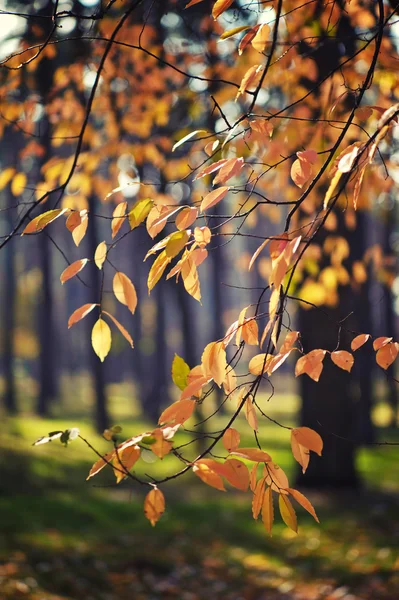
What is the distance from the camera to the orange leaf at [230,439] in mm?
1868

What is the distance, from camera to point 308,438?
180 centimetres

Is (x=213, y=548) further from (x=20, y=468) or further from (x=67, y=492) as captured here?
(x=20, y=468)

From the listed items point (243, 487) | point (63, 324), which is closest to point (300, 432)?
→ point (243, 487)

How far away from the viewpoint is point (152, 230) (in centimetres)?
182

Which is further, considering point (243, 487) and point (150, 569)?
point (150, 569)

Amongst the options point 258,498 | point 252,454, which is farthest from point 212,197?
point 258,498

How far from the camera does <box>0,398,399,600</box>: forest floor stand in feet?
17.4

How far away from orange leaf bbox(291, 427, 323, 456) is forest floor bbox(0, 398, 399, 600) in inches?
83.9

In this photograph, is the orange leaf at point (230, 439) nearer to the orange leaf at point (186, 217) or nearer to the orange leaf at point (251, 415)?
the orange leaf at point (251, 415)

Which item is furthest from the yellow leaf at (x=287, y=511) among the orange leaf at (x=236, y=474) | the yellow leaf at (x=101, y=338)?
the yellow leaf at (x=101, y=338)

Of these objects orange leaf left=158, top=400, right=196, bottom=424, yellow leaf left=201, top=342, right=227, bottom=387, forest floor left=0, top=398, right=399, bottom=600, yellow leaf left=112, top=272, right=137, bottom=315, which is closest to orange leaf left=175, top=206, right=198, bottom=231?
yellow leaf left=112, top=272, right=137, bottom=315

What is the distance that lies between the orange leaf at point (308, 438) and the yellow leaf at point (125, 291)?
22.3 inches

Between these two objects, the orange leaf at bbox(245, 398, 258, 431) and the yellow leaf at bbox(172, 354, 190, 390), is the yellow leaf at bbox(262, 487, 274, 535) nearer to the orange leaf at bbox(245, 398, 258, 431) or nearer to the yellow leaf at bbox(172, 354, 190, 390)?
the orange leaf at bbox(245, 398, 258, 431)

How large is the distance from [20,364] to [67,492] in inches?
1771
